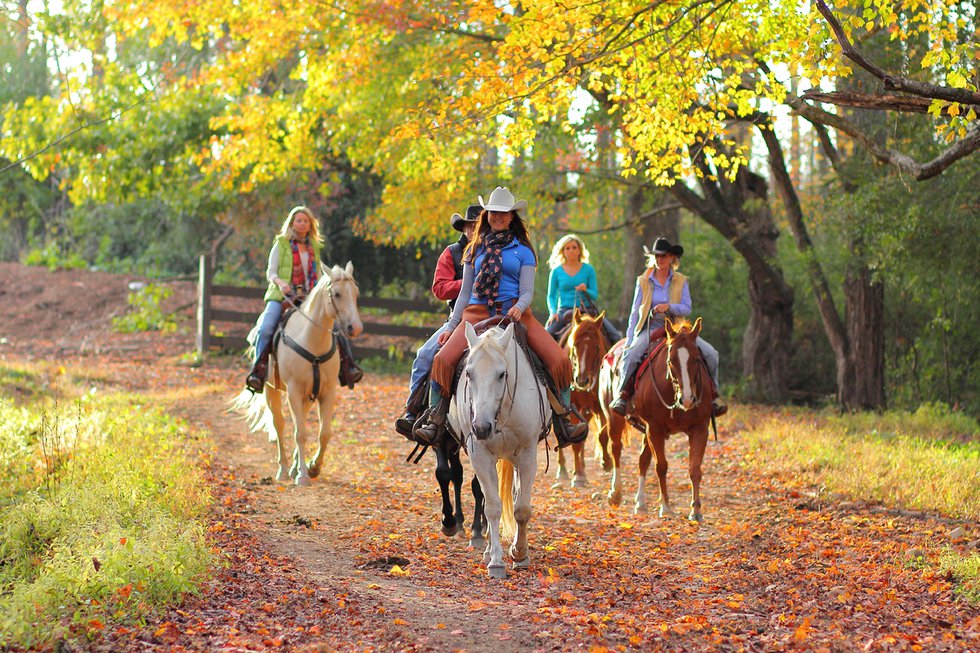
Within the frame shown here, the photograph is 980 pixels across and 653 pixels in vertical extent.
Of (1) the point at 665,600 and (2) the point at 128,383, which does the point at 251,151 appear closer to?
(2) the point at 128,383

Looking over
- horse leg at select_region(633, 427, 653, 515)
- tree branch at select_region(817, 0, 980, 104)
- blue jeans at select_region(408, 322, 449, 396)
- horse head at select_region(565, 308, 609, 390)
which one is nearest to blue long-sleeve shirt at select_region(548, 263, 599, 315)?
horse head at select_region(565, 308, 609, 390)

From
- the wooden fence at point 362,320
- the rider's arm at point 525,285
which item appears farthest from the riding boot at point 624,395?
the wooden fence at point 362,320

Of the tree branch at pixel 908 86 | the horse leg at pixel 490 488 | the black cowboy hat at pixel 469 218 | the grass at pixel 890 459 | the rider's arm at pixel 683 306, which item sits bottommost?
the grass at pixel 890 459

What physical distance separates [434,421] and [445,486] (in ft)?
2.69

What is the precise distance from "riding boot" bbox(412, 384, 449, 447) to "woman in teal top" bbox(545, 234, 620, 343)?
14.7 feet

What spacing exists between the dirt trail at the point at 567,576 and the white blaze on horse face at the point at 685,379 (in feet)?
3.97

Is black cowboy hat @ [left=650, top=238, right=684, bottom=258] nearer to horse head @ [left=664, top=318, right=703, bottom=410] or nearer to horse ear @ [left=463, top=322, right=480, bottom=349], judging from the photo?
horse head @ [left=664, top=318, right=703, bottom=410]

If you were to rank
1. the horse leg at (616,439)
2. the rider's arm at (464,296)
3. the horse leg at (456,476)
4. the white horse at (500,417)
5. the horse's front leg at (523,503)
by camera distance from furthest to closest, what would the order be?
the horse leg at (616,439)
the horse leg at (456,476)
the rider's arm at (464,296)
the horse's front leg at (523,503)
the white horse at (500,417)

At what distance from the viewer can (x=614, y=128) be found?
18844 mm

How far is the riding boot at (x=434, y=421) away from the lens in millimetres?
8461

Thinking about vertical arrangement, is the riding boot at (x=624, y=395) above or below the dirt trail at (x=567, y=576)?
above

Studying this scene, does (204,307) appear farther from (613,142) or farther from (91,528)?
(91,528)

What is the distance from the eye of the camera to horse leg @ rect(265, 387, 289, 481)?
12.0 m

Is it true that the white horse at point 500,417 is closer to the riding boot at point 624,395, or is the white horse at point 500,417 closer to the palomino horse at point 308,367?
the riding boot at point 624,395
